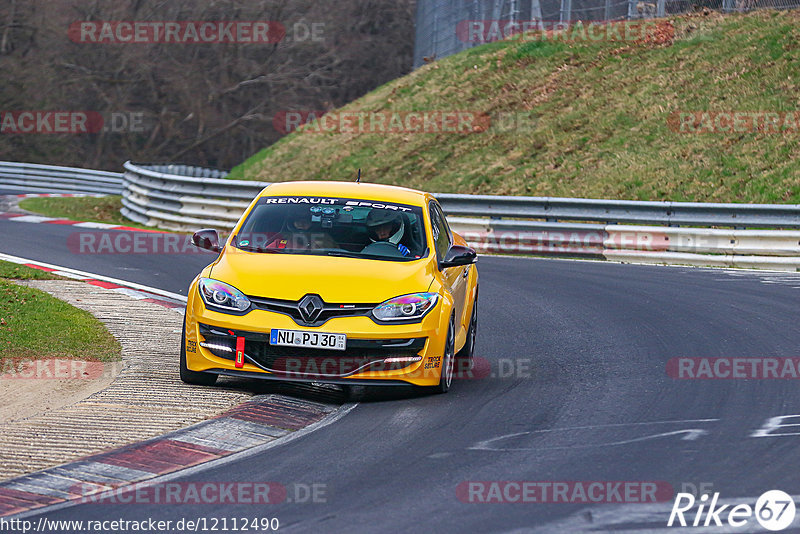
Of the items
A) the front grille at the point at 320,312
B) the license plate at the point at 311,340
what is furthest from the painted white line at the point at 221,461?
the front grille at the point at 320,312

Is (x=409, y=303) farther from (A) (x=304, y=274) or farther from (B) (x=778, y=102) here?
(B) (x=778, y=102)

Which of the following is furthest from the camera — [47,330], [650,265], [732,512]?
[650,265]

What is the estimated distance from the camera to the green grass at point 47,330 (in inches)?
379

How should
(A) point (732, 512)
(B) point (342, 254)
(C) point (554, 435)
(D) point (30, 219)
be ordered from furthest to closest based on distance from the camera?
(D) point (30, 219) → (B) point (342, 254) → (C) point (554, 435) → (A) point (732, 512)

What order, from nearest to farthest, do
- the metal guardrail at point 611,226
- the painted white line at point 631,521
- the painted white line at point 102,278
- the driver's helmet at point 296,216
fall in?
the painted white line at point 631,521 < the driver's helmet at point 296,216 < the painted white line at point 102,278 < the metal guardrail at point 611,226

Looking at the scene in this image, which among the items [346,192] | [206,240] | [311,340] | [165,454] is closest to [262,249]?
[206,240]

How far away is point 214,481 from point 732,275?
12.3m

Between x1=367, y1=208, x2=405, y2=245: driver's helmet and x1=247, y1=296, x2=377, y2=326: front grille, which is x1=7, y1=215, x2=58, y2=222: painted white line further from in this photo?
x1=247, y1=296, x2=377, y2=326: front grille

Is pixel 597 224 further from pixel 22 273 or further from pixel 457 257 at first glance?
pixel 457 257

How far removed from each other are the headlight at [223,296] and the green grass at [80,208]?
58.3ft

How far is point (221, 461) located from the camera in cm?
657

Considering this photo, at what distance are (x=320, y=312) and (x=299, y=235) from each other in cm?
133

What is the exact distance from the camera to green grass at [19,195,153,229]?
27078 mm

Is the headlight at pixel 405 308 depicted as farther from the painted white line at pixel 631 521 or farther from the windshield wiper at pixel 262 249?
the painted white line at pixel 631 521
